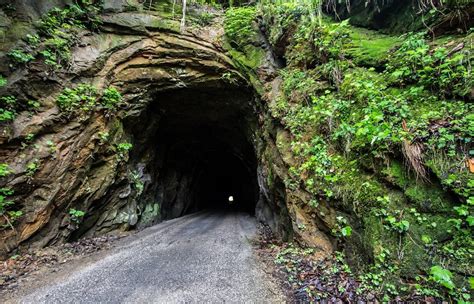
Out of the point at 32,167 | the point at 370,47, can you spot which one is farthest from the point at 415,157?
the point at 32,167

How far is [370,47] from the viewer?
4406 mm

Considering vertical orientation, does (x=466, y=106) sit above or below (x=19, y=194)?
above

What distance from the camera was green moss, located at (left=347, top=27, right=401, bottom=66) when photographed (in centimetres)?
409

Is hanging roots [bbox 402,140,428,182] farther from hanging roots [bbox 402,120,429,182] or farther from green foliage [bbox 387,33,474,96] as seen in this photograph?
green foliage [bbox 387,33,474,96]

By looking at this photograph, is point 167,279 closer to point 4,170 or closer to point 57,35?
point 4,170

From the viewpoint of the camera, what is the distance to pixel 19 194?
161 inches

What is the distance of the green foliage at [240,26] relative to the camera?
7.30 m

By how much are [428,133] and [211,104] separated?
7.82 metres

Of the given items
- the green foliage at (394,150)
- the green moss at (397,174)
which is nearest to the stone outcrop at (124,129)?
the green foliage at (394,150)

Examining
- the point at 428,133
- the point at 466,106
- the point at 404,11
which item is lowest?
the point at 428,133

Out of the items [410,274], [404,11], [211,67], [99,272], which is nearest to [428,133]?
[410,274]

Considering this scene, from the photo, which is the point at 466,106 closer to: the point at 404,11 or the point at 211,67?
the point at 404,11

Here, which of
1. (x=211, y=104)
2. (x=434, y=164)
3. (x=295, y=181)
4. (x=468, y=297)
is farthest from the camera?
(x=211, y=104)

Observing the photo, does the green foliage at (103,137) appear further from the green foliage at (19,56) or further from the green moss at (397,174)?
the green moss at (397,174)
